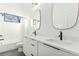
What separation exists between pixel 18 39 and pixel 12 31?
17.7 inches

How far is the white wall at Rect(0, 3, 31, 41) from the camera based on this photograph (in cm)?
303

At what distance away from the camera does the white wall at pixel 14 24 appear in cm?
303

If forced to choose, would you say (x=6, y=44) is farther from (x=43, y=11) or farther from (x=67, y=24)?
(x=67, y=24)

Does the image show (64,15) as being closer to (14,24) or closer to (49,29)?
(49,29)

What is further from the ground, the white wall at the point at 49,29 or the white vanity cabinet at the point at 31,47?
the white wall at the point at 49,29

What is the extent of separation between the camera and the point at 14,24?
3434mm

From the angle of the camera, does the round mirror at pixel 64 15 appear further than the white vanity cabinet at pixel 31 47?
No

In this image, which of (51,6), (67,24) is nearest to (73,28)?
(67,24)

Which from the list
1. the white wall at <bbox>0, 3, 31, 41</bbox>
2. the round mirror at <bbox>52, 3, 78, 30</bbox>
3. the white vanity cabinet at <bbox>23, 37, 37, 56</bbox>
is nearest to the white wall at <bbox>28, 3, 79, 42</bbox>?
the round mirror at <bbox>52, 3, 78, 30</bbox>

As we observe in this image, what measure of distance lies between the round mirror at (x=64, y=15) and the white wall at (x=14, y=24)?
5.70ft

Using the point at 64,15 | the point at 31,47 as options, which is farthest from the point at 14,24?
the point at 64,15

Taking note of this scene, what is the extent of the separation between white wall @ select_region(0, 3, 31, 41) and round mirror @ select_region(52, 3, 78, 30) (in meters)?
1.74

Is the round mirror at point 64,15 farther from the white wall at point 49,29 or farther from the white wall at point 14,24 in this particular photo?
the white wall at point 14,24

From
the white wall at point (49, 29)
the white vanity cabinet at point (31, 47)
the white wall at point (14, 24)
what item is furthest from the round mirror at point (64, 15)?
the white wall at point (14, 24)
